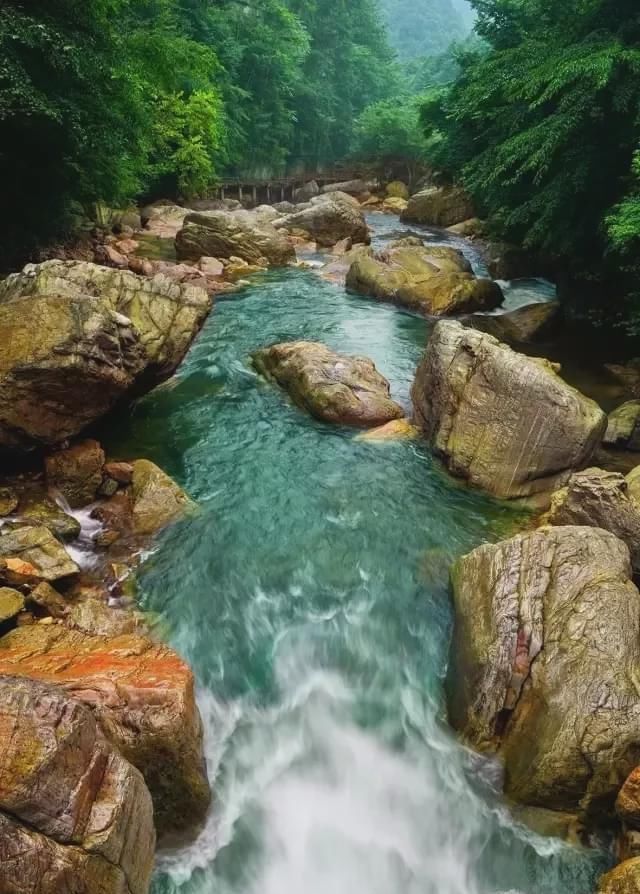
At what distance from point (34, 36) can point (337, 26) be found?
49660mm

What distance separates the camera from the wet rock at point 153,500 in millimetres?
6684

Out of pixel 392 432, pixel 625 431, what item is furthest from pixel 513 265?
pixel 392 432

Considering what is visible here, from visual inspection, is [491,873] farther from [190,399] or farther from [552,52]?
[552,52]

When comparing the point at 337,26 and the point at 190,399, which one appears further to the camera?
the point at 337,26

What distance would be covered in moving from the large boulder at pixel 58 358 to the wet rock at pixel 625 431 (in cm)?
650

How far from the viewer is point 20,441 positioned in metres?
6.58

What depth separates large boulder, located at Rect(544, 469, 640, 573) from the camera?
18.9ft

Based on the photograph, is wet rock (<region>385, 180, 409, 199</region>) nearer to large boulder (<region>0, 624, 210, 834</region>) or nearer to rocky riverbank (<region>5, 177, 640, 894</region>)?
rocky riverbank (<region>5, 177, 640, 894</region>)

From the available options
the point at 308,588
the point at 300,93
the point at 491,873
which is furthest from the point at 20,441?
the point at 300,93

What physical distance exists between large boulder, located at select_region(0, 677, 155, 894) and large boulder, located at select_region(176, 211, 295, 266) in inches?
669

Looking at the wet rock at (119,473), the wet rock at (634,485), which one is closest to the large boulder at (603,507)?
the wet rock at (634,485)

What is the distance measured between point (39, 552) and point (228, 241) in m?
15.1

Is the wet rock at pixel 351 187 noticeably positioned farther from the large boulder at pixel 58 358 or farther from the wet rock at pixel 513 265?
the large boulder at pixel 58 358

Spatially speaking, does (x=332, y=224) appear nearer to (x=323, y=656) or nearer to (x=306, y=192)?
(x=323, y=656)
